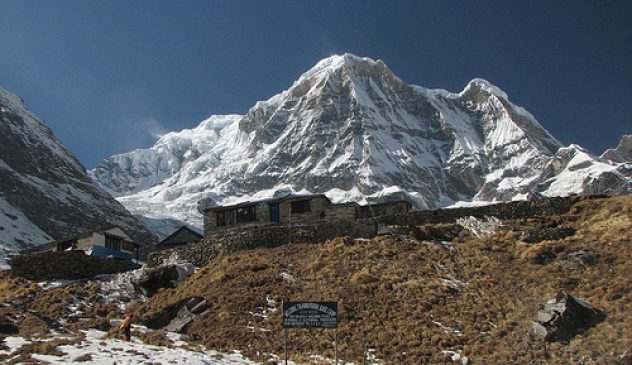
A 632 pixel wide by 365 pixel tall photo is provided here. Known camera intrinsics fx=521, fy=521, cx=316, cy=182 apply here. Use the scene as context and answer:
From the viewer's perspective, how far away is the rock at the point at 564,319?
24328 millimetres

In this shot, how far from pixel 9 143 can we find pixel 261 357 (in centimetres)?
17042

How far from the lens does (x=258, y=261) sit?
3869 cm

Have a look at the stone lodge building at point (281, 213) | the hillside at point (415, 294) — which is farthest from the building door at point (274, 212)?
the hillside at point (415, 294)

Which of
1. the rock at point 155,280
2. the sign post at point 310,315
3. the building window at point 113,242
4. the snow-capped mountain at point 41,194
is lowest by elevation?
the sign post at point 310,315

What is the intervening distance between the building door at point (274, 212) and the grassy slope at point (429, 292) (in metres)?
8.32

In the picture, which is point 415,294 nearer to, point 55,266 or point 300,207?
point 300,207

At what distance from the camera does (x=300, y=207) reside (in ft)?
161

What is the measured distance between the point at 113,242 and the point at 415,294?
140 ft

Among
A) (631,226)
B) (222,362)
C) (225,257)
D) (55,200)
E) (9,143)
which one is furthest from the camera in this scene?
(9,143)

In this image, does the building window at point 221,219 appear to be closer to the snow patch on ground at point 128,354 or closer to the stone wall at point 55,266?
the stone wall at point 55,266

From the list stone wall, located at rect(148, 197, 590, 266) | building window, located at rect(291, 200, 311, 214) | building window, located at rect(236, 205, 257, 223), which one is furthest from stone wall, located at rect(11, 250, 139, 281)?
building window, located at rect(291, 200, 311, 214)

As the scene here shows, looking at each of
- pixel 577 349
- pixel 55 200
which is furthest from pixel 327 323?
pixel 55 200

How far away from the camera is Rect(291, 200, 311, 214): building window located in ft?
160

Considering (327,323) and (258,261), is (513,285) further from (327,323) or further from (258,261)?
(258,261)
